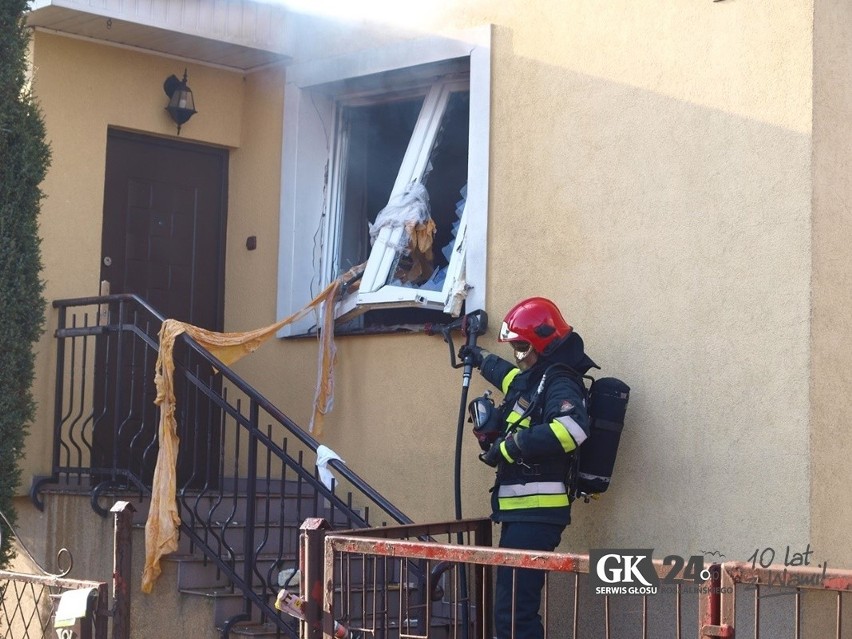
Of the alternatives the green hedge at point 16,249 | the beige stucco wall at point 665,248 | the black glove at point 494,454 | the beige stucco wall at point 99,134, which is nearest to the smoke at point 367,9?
the beige stucco wall at point 665,248

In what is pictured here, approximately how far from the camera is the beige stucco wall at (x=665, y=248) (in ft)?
18.4

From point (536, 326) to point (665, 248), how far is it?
0.78 metres

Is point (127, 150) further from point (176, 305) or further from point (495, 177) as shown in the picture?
point (495, 177)

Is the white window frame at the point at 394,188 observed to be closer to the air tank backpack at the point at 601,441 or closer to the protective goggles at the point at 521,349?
the protective goggles at the point at 521,349

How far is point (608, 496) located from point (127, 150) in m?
4.01

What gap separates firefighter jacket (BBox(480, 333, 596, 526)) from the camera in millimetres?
5523

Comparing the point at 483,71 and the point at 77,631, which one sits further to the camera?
the point at 483,71

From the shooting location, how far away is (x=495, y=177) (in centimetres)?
680

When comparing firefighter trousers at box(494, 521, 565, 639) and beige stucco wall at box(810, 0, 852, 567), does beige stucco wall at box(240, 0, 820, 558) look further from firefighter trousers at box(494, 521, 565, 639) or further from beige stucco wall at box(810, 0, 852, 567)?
firefighter trousers at box(494, 521, 565, 639)

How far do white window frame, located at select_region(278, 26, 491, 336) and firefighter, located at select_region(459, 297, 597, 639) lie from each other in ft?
2.83

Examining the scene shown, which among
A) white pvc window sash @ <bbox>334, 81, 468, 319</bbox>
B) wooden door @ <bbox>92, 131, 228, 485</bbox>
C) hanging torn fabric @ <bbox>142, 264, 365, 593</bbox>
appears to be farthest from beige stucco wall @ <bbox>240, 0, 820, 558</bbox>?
wooden door @ <bbox>92, 131, 228, 485</bbox>

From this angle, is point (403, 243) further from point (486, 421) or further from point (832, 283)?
point (832, 283)

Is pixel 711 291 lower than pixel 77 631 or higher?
higher

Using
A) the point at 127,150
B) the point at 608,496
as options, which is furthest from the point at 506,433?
the point at 127,150
